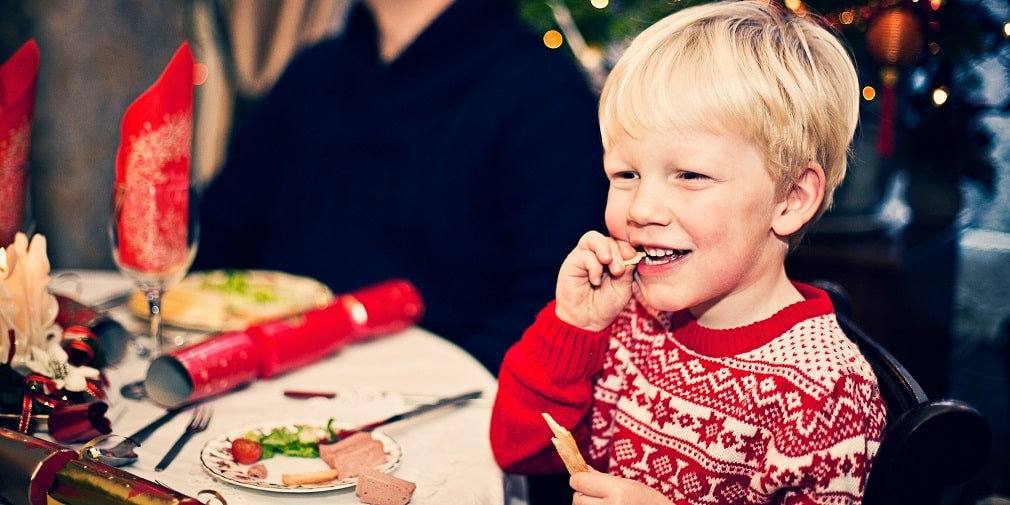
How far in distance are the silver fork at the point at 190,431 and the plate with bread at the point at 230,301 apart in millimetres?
296

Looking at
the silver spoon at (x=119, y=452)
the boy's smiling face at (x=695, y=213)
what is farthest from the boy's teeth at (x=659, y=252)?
the silver spoon at (x=119, y=452)

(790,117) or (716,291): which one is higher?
(790,117)

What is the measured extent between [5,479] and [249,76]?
2.86 m

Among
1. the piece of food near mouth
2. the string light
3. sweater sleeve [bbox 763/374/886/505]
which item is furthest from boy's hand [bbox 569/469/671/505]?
the string light

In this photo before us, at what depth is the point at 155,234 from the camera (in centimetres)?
121

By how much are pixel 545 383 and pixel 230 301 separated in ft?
2.15

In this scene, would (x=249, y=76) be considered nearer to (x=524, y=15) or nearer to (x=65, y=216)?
(x=65, y=216)

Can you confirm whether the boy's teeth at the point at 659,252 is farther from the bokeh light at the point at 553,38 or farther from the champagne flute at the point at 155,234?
the bokeh light at the point at 553,38

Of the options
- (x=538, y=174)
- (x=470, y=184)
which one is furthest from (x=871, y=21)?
(x=470, y=184)

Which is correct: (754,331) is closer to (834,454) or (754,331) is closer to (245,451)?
(834,454)

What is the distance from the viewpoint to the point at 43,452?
33.7 inches

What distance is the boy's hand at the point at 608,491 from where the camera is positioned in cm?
92

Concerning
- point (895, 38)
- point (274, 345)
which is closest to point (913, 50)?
point (895, 38)

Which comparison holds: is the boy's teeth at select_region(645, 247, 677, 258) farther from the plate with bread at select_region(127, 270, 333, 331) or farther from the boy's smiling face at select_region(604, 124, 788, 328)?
the plate with bread at select_region(127, 270, 333, 331)
